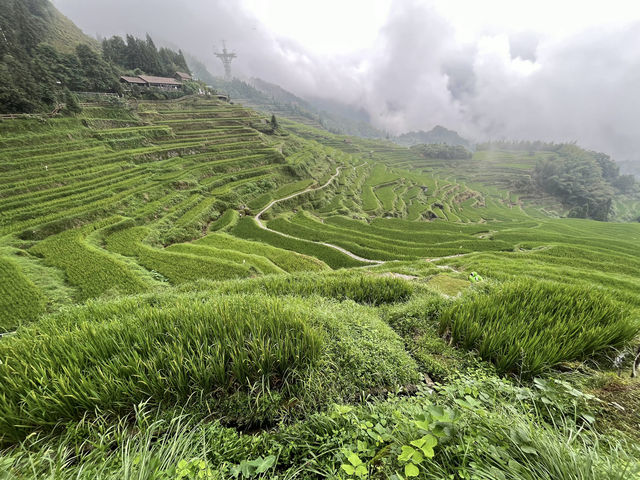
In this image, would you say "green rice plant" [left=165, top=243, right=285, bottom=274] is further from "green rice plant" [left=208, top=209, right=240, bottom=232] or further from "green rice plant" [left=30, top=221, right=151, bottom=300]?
"green rice plant" [left=208, top=209, right=240, bottom=232]

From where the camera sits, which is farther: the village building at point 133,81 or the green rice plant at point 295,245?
the village building at point 133,81

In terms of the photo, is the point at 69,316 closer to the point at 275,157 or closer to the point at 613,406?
the point at 613,406

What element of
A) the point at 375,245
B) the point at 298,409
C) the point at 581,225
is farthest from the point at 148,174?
the point at 581,225

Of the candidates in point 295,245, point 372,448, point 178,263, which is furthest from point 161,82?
point 372,448

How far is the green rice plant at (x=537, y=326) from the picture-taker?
393 centimetres

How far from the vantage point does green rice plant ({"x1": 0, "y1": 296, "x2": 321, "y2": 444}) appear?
9.74ft

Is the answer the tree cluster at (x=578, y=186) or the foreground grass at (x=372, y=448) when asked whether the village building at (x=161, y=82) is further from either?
the tree cluster at (x=578, y=186)

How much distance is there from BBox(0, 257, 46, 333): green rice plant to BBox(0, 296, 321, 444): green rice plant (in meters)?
14.9

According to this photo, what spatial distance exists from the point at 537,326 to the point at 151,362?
6.64m

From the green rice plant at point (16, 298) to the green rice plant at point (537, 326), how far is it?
68.2 feet

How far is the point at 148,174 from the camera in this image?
38812mm

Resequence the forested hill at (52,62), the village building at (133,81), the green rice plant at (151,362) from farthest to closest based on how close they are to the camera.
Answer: the village building at (133,81) < the forested hill at (52,62) < the green rice plant at (151,362)

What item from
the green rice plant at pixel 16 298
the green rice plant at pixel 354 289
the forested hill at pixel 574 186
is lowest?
the green rice plant at pixel 16 298

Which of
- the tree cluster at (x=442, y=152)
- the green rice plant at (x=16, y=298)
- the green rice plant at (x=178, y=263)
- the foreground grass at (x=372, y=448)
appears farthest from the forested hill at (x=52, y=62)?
the tree cluster at (x=442, y=152)
